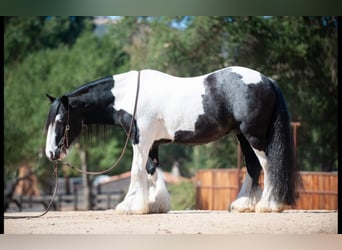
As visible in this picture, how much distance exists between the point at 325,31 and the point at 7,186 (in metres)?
7.59

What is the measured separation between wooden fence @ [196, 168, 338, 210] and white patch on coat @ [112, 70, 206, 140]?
59.8 inches

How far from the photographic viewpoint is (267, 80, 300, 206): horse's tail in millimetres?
6832

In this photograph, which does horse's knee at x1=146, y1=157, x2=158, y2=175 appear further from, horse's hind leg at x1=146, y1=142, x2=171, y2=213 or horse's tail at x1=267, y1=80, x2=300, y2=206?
horse's tail at x1=267, y1=80, x2=300, y2=206

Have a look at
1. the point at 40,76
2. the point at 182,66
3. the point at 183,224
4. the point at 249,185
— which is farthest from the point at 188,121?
the point at 40,76

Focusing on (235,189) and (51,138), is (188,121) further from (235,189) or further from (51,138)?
(235,189)

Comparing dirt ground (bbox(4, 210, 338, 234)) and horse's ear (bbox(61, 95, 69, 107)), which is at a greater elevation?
horse's ear (bbox(61, 95, 69, 107))

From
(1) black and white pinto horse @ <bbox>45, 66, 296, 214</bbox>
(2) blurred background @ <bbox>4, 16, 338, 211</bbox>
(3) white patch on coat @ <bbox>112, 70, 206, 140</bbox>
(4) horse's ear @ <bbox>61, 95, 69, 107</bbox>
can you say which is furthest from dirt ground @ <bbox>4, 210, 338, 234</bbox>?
(4) horse's ear @ <bbox>61, 95, 69, 107</bbox>

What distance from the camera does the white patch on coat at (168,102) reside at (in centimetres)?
700

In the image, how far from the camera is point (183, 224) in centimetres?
681

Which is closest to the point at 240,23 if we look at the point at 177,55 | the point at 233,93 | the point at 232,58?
the point at 232,58

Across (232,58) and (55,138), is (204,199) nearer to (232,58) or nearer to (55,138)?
(232,58)

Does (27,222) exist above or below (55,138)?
below
